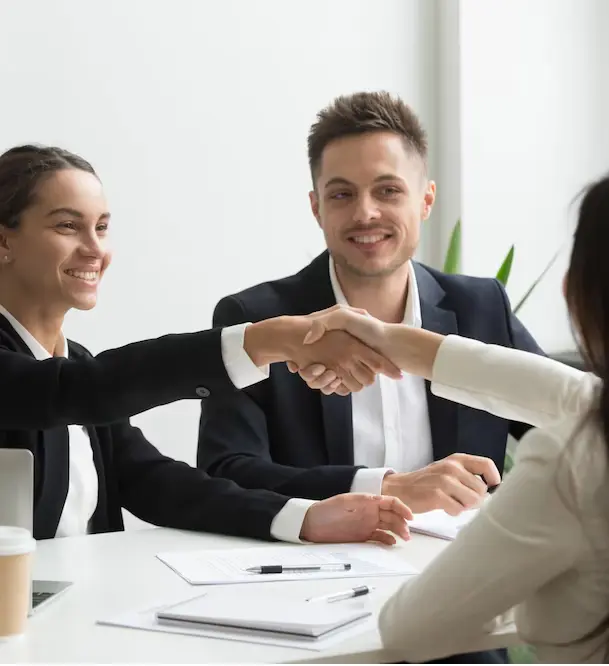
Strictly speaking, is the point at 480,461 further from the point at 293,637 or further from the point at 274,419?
the point at 293,637

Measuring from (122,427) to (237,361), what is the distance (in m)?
0.65

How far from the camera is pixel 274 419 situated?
2.37 m

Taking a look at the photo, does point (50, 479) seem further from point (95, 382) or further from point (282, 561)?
point (282, 561)

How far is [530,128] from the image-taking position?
13.6ft

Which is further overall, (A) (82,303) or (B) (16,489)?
(A) (82,303)

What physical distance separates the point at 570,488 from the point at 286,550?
0.80 meters

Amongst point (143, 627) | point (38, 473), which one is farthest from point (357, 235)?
point (143, 627)

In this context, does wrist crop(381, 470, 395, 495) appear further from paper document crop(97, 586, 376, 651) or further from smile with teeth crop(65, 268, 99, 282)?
smile with teeth crop(65, 268, 99, 282)

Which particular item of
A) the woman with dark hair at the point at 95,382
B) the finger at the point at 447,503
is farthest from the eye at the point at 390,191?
the finger at the point at 447,503

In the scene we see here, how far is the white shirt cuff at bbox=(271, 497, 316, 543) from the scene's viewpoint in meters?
1.84

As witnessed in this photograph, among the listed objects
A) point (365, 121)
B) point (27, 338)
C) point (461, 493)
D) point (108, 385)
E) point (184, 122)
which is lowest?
→ point (461, 493)

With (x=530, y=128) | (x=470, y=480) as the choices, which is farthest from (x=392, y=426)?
(x=530, y=128)

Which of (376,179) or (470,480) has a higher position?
(376,179)

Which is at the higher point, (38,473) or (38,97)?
(38,97)
